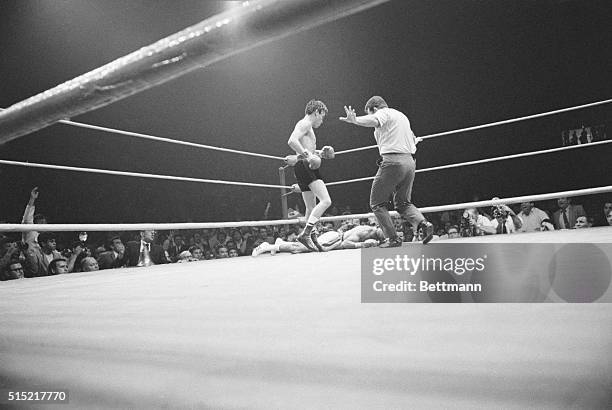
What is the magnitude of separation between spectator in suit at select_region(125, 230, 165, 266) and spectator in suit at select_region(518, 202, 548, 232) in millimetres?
3577

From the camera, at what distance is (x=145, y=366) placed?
0.43 meters

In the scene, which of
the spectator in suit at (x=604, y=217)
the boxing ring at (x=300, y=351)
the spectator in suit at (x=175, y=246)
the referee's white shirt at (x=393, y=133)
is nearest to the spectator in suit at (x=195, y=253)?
the spectator in suit at (x=175, y=246)

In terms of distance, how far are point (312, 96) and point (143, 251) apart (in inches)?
169

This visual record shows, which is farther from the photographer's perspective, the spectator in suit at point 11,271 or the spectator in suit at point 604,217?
the spectator in suit at point 604,217

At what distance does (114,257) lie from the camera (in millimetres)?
3500

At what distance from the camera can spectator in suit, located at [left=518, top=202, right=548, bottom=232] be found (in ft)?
13.1

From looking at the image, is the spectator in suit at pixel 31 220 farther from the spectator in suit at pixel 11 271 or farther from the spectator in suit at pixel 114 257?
the spectator in suit at pixel 114 257

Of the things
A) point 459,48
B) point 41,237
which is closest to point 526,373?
point 41,237

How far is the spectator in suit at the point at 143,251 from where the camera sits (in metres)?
3.68

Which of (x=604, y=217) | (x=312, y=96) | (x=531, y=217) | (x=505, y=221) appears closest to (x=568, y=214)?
(x=531, y=217)

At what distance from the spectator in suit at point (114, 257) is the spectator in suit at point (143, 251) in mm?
59

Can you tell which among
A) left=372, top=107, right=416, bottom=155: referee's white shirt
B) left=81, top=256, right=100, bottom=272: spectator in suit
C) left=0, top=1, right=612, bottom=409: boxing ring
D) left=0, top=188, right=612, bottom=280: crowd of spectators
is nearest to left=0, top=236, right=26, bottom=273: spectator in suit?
left=0, top=188, right=612, bottom=280: crowd of spectators

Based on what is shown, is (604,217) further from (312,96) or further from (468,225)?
(312,96)

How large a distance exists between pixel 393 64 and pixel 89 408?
6.71m
